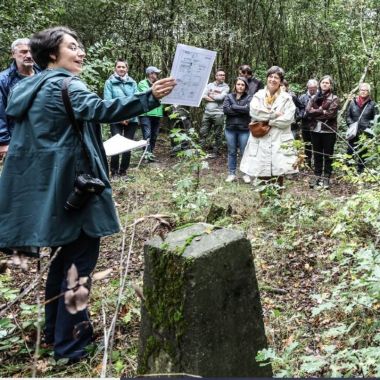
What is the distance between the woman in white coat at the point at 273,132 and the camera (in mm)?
6309

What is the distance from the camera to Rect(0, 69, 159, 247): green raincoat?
2.81 meters

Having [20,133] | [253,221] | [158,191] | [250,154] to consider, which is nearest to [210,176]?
[158,191]

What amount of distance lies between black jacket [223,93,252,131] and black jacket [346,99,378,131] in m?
1.86

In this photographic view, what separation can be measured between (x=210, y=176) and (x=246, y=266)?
6.63 metres

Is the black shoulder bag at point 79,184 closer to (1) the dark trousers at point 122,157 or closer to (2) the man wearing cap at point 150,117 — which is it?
(1) the dark trousers at point 122,157

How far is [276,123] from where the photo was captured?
Result: 636 centimetres

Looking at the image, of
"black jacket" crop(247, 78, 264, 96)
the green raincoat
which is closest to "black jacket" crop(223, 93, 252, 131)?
"black jacket" crop(247, 78, 264, 96)

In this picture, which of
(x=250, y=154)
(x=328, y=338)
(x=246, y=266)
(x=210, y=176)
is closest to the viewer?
(x=246, y=266)

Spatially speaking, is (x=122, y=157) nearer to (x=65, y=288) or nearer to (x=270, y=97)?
(x=270, y=97)

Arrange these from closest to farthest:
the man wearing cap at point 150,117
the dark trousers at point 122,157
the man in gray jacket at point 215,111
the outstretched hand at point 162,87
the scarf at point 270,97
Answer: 1. the outstretched hand at point 162,87
2. the scarf at point 270,97
3. the dark trousers at point 122,157
4. the man wearing cap at point 150,117
5. the man in gray jacket at point 215,111

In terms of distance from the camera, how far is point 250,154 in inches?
260

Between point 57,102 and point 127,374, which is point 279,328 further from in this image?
point 57,102

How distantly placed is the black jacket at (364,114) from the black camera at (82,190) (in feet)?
Result: 22.1

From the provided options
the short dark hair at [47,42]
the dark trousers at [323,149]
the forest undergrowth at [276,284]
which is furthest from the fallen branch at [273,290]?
the dark trousers at [323,149]
